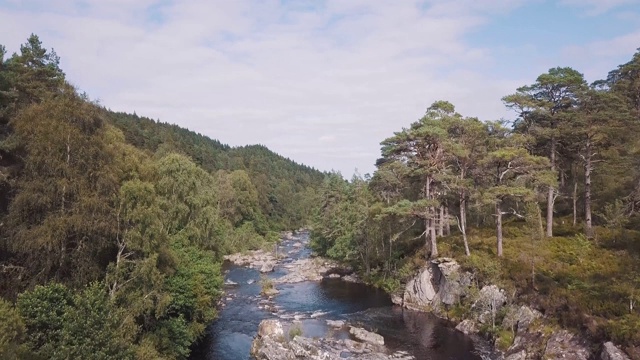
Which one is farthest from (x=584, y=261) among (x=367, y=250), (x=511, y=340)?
(x=367, y=250)

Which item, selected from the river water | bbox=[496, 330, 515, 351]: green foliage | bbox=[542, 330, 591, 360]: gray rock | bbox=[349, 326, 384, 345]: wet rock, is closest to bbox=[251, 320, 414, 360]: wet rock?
bbox=[349, 326, 384, 345]: wet rock

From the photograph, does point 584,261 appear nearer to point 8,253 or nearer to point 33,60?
point 8,253

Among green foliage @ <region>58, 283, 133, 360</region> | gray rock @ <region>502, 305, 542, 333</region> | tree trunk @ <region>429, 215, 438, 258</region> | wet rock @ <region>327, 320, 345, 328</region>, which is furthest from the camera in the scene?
tree trunk @ <region>429, 215, 438, 258</region>

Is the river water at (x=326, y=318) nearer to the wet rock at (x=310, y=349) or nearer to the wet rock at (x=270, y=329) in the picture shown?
the wet rock at (x=310, y=349)

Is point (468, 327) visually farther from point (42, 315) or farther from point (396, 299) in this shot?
→ point (42, 315)

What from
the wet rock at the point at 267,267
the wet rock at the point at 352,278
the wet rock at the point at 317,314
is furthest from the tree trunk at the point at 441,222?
the wet rock at the point at 267,267

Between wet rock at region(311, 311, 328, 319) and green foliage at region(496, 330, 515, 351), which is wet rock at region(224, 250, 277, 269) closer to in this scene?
wet rock at region(311, 311, 328, 319)
